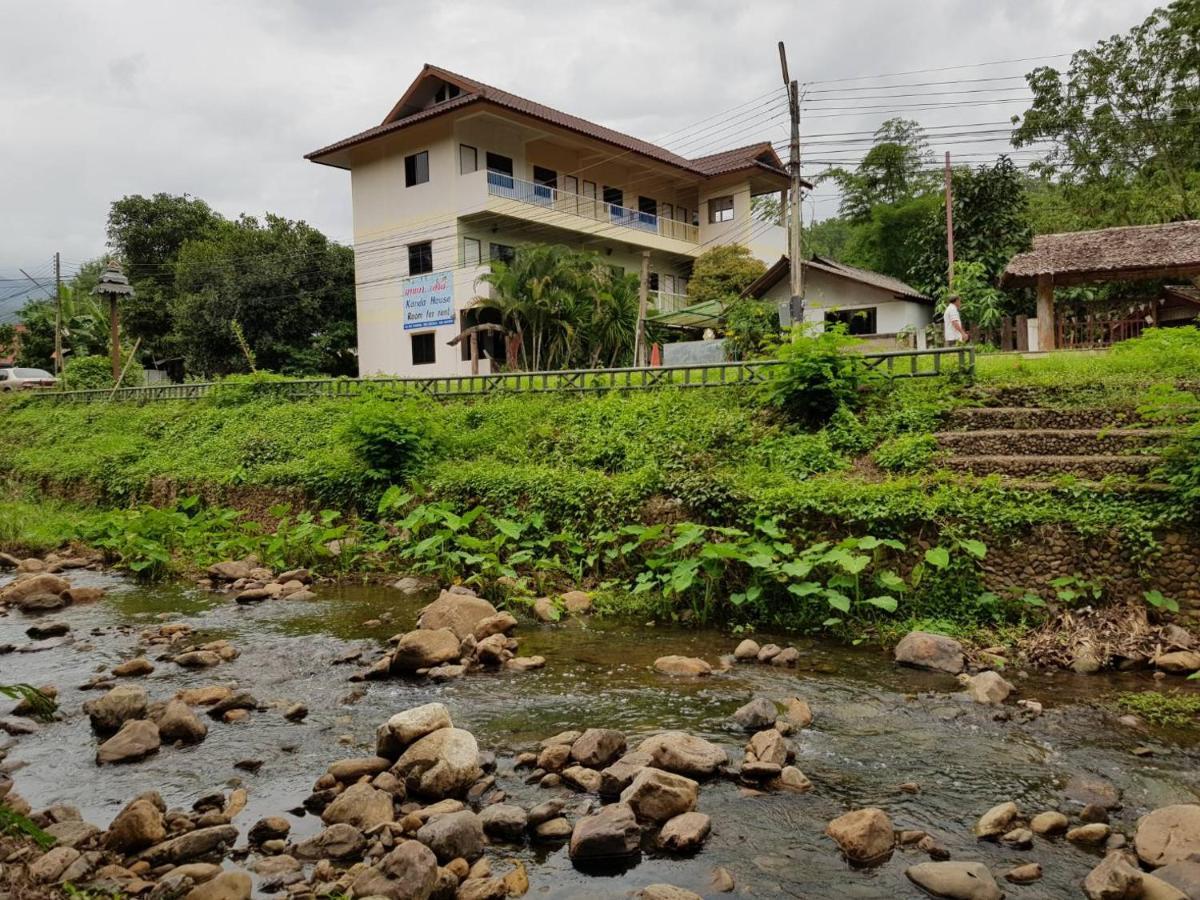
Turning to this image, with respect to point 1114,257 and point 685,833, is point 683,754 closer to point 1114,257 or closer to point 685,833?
point 685,833

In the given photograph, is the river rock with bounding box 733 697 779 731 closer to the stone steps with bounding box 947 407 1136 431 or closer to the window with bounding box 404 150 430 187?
→ the stone steps with bounding box 947 407 1136 431

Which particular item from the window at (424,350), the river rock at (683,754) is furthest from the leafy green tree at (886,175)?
the river rock at (683,754)

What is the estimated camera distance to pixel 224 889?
14.7 feet

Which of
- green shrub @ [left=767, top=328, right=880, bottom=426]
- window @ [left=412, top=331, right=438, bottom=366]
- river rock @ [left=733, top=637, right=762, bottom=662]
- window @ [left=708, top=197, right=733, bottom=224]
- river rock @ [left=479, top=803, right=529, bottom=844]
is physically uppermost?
window @ [left=708, top=197, right=733, bottom=224]

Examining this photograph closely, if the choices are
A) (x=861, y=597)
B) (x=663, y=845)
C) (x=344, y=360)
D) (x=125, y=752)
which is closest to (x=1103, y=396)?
(x=861, y=597)

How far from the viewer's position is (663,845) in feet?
17.0

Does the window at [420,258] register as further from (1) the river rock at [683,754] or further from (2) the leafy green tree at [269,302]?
(1) the river rock at [683,754]

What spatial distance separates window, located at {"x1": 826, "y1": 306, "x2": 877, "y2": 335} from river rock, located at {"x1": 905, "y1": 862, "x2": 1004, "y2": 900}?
27.4 m

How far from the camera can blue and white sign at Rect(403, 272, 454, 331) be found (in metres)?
30.3

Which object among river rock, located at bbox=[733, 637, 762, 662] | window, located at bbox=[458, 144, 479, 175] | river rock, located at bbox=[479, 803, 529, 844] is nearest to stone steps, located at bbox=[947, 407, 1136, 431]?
river rock, located at bbox=[733, 637, 762, 662]

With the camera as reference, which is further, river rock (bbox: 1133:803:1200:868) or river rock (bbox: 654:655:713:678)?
river rock (bbox: 654:655:713:678)

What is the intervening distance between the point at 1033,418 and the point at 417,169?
25262 millimetres

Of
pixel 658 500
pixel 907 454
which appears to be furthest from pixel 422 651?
pixel 907 454

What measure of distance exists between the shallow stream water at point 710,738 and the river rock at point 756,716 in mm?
165
